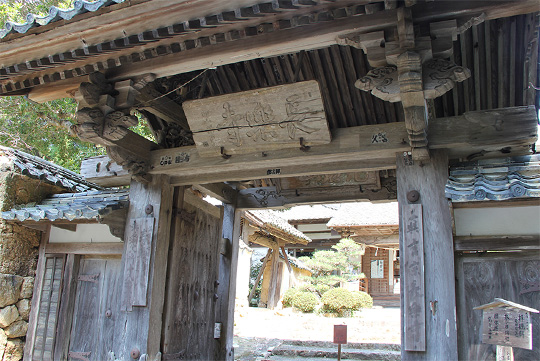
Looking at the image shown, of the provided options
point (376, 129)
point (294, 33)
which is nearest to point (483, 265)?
point (376, 129)

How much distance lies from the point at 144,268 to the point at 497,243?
4.04 metres

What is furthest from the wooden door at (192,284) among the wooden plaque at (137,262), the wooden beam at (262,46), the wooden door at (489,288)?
the wooden door at (489,288)

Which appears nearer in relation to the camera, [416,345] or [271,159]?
[416,345]

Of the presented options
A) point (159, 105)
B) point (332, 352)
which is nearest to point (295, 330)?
point (332, 352)

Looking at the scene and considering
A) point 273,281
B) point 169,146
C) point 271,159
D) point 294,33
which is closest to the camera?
point 294,33

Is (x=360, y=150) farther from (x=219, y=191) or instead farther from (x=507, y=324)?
(x=219, y=191)

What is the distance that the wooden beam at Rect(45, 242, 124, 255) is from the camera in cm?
615

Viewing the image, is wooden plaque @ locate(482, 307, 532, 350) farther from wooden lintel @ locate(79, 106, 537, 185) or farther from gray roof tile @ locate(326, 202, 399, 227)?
gray roof tile @ locate(326, 202, 399, 227)

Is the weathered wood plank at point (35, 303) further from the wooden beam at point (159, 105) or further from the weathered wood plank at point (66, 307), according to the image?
the wooden beam at point (159, 105)

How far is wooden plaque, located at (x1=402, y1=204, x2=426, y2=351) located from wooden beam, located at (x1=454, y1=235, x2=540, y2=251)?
1.43 ft

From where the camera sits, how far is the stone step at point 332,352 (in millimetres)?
8727

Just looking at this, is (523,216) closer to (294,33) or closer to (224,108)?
(294,33)

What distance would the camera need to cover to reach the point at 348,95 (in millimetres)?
5281

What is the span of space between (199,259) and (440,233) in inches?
145
